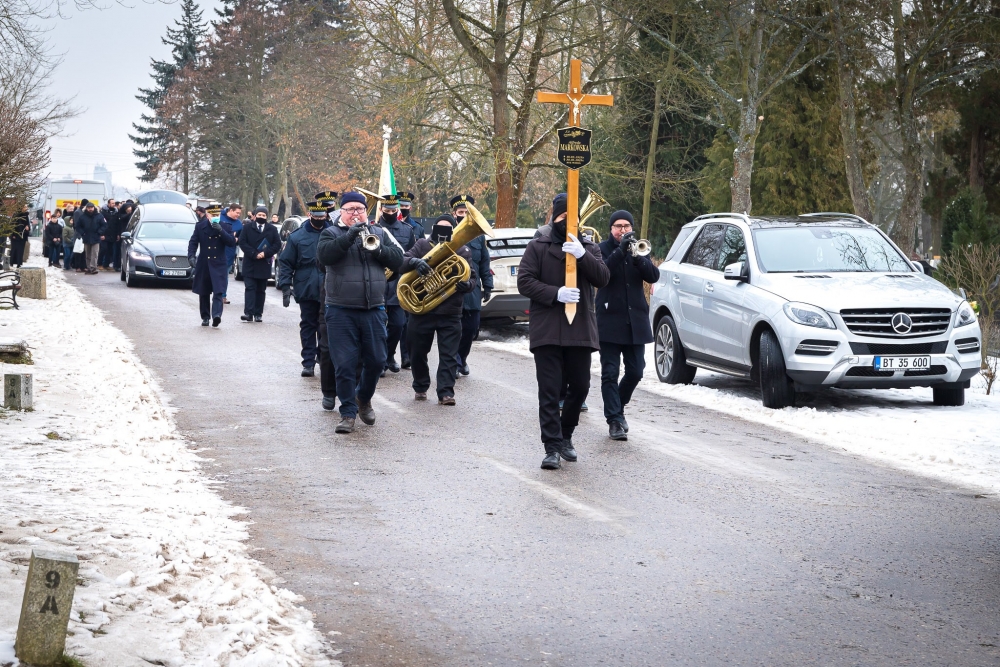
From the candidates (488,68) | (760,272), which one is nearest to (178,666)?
(760,272)

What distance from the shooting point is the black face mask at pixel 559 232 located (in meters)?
9.42

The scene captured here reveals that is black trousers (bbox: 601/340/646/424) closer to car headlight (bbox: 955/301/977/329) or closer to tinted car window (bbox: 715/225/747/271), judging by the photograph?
tinted car window (bbox: 715/225/747/271)

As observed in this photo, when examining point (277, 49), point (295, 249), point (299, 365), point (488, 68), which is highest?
point (277, 49)

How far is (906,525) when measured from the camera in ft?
25.0

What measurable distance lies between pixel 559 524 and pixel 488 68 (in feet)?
75.5

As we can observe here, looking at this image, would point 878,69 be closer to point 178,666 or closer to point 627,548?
point 627,548

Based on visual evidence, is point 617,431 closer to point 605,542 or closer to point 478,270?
point 605,542

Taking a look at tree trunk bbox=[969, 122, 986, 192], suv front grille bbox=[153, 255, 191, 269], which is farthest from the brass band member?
tree trunk bbox=[969, 122, 986, 192]

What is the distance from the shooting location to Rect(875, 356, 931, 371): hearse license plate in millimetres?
12008

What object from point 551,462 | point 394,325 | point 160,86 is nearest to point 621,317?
point 551,462

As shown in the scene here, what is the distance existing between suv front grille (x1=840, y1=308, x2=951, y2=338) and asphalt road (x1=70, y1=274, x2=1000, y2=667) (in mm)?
1622

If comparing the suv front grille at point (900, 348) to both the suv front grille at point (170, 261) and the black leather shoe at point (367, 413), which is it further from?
the suv front grille at point (170, 261)

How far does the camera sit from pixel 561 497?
8.20m

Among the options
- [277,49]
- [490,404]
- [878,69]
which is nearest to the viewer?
[490,404]
